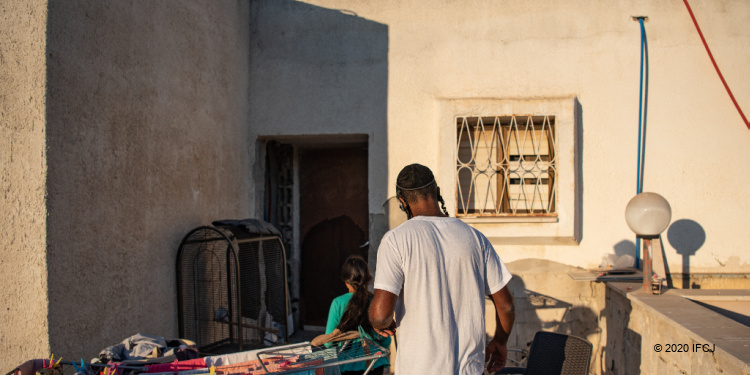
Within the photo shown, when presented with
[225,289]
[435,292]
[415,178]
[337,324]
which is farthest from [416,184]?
[225,289]

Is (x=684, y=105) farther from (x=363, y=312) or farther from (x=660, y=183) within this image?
(x=363, y=312)

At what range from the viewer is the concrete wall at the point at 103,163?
3248 mm

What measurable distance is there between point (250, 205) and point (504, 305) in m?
4.17

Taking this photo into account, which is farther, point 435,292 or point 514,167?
point 514,167

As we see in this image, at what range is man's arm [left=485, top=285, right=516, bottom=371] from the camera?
2.62 meters

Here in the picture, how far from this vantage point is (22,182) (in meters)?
3.24

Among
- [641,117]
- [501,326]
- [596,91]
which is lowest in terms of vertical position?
[501,326]

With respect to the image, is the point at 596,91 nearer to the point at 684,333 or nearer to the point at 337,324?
the point at 684,333

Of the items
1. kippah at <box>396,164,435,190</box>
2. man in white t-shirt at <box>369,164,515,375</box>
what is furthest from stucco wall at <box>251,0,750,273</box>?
man in white t-shirt at <box>369,164,515,375</box>

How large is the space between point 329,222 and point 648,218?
3.66 metres

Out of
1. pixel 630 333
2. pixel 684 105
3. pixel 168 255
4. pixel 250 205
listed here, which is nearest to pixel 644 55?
pixel 684 105

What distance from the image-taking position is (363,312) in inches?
135

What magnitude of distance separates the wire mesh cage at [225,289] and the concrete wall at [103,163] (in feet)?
0.59

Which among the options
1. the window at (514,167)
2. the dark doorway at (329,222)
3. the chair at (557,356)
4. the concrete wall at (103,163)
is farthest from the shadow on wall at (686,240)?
the concrete wall at (103,163)
